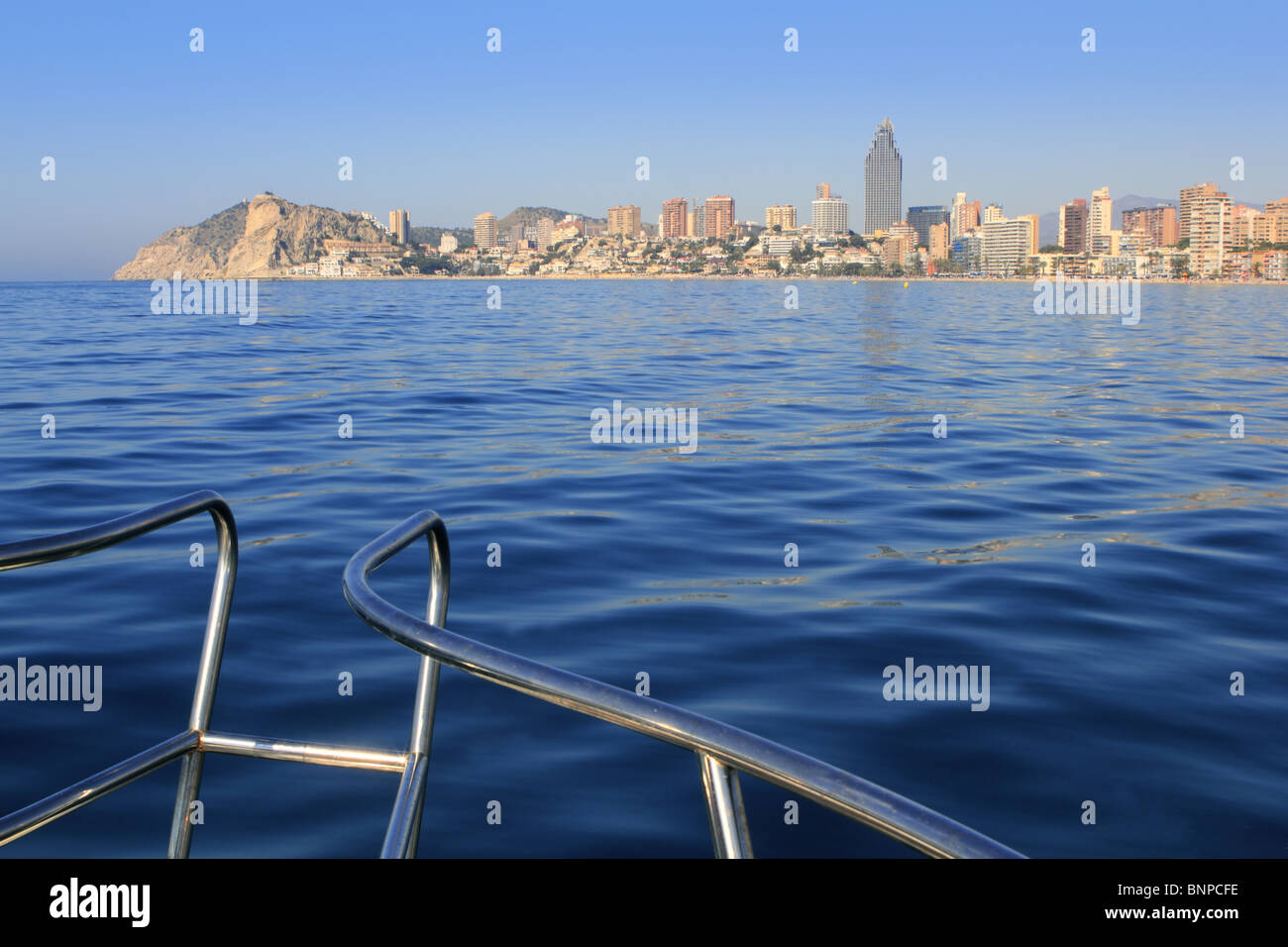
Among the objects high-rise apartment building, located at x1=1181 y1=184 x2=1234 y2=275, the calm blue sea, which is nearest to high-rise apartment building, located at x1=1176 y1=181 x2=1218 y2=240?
high-rise apartment building, located at x1=1181 y1=184 x2=1234 y2=275

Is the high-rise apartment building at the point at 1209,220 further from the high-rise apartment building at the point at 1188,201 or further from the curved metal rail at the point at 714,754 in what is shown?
the curved metal rail at the point at 714,754

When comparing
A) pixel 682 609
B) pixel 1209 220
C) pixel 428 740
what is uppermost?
pixel 1209 220

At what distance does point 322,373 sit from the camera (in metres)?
19.6

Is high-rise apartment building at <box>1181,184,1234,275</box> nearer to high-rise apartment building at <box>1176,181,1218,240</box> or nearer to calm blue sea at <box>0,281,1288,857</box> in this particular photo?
high-rise apartment building at <box>1176,181,1218,240</box>

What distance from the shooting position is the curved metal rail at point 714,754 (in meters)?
1.31

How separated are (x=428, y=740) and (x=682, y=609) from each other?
421cm

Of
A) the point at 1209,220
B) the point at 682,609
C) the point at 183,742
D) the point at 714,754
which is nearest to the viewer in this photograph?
the point at 714,754

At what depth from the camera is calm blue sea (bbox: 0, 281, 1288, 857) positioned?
4.17 metres

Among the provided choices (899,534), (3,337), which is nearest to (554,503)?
(899,534)

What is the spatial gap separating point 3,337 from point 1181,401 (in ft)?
85.2

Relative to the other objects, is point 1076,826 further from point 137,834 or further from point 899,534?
point 899,534

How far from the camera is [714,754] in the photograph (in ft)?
4.87

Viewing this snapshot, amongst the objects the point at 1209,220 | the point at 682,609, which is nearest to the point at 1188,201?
the point at 1209,220

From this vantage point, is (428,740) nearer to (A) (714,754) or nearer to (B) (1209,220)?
(A) (714,754)
